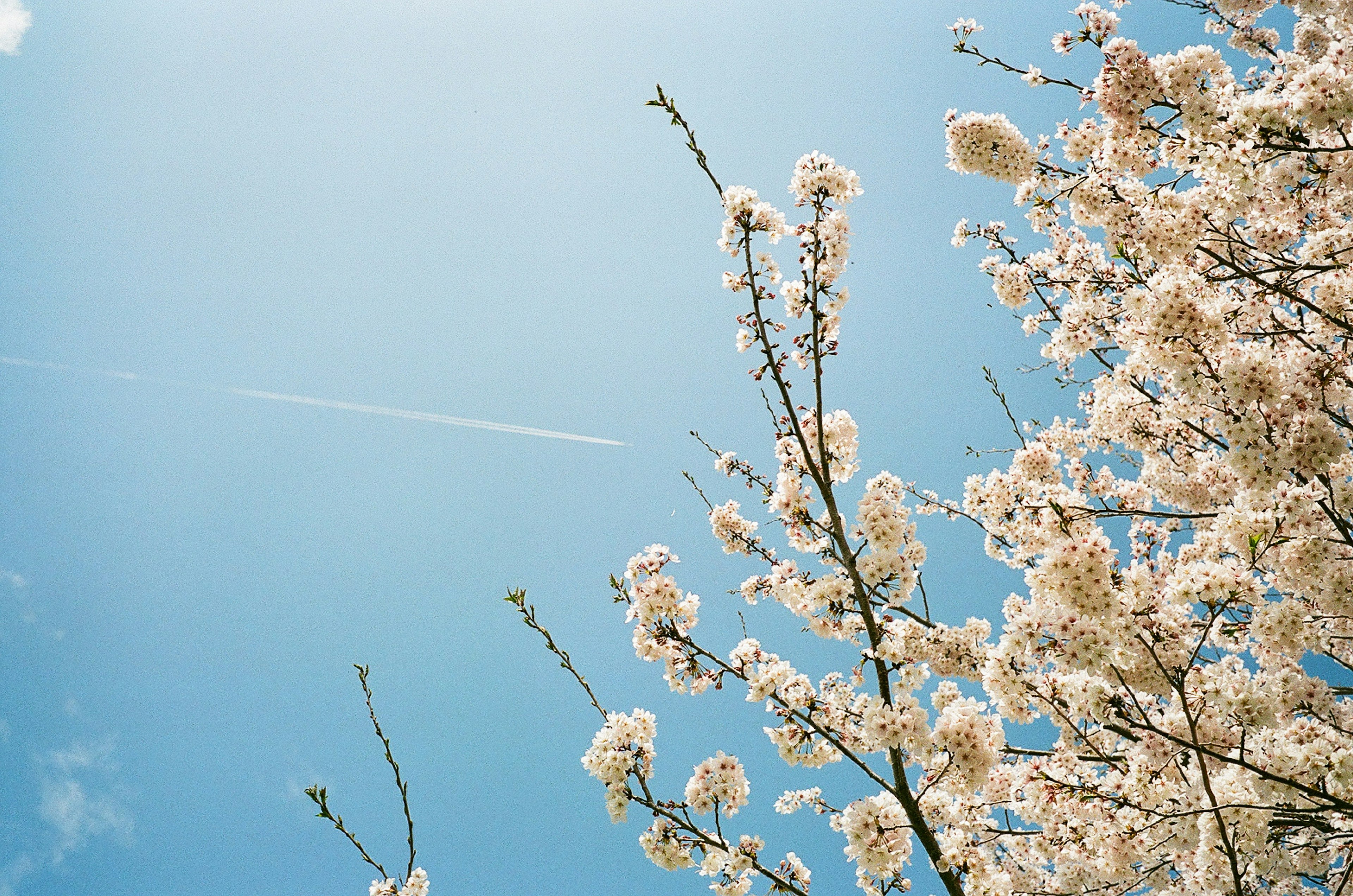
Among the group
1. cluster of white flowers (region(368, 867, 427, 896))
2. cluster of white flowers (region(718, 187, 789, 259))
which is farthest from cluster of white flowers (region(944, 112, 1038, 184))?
cluster of white flowers (region(368, 867, 427, 896))

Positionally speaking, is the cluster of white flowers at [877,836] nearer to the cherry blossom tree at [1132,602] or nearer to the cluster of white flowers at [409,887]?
the cherry blossom tree at [1132,602]

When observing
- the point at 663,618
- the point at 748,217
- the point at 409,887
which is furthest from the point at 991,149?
the point at 409,887

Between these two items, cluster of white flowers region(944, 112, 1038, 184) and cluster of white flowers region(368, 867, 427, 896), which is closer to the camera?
cluster of white flowers region(368, 867, 427, 896)

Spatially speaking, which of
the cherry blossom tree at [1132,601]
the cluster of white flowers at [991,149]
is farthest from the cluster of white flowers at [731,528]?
the cluster of white flowers at [991,149]

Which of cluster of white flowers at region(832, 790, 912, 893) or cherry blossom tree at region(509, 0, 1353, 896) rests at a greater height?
cherry blossom tree at region(509, 0, 1353, 896)

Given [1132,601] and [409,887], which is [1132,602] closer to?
[1132,601]

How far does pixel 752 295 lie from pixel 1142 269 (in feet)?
15.5

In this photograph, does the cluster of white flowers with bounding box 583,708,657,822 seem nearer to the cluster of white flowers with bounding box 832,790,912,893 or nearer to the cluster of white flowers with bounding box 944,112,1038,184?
the cluster of white flowers with bounding box 832,790,912,893

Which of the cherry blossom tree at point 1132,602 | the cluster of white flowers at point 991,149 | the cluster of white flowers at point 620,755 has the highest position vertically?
the cluster of white flowers at point 991,149

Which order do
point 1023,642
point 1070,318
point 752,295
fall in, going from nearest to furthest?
point 1023,642 → point 752,295 → point 1070,318

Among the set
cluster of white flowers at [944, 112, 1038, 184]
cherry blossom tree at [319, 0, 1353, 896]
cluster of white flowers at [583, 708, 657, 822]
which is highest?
cluster of white flowers at [944, 112, 1038, 184]

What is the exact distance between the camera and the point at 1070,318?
24.7 ft

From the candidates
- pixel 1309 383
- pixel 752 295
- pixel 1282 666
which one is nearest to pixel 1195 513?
pixel 1282 666

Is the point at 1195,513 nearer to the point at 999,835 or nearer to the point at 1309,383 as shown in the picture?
the point at 1309,383
